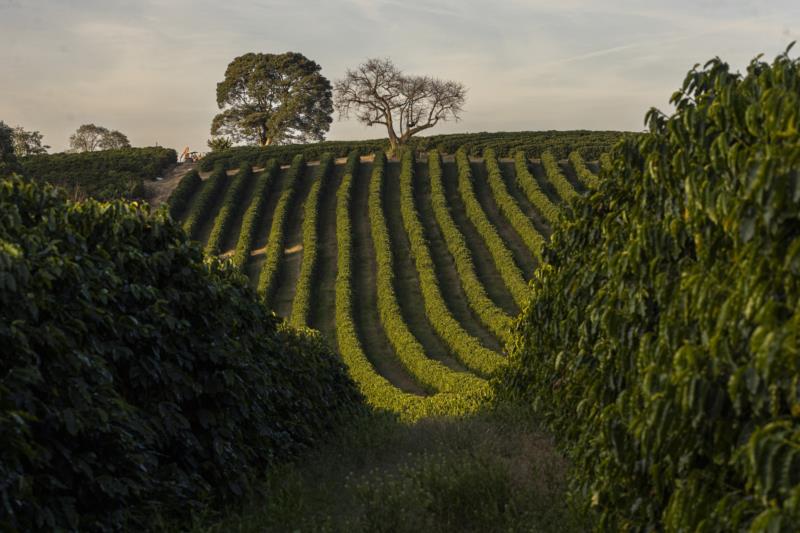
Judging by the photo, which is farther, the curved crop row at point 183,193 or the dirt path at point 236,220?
the curved crop row at point 183,193

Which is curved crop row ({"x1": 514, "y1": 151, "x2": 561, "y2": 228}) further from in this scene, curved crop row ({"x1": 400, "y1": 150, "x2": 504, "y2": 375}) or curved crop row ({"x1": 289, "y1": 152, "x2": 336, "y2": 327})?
curved crop row ({"x1": 289, "y1": 152, "x2": 336, "y2": 327})

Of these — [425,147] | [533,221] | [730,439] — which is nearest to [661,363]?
[730,439]

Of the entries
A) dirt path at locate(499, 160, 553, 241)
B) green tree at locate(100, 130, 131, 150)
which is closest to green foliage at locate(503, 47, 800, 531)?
dirt path at locate(499, 160, 553, 241)

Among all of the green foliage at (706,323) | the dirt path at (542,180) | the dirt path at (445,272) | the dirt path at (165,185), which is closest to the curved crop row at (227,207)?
the dirt path at (165,185)

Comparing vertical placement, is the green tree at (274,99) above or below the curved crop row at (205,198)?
above

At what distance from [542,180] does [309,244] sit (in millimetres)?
16593

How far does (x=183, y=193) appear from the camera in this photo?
165 ft

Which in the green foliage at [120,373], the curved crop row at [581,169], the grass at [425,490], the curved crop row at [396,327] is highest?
the curved crop row at [581,169]

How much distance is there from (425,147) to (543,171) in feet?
37.6

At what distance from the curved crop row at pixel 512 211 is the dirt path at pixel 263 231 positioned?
13011 millimetres

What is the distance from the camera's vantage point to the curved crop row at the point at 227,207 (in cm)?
4263

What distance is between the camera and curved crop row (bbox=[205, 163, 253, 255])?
4263cm

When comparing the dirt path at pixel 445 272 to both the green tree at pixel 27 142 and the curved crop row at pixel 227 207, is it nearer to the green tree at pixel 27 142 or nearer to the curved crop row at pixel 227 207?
the curved crop row at pixel 227 207

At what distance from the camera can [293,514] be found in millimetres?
6988
